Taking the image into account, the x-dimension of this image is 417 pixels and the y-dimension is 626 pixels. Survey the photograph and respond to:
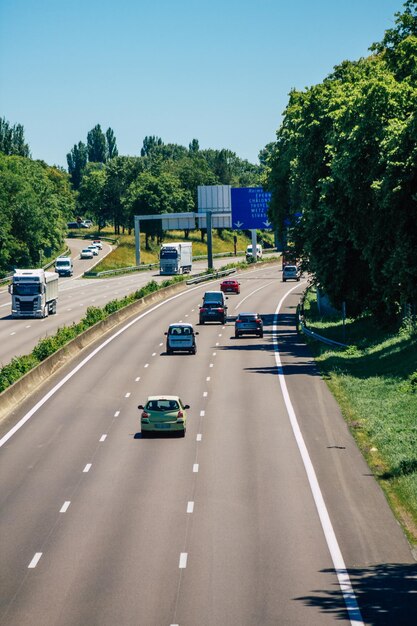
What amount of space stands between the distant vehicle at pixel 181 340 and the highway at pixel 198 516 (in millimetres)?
11988

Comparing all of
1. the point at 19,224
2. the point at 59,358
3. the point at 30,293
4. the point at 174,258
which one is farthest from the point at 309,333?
the point at 19,224

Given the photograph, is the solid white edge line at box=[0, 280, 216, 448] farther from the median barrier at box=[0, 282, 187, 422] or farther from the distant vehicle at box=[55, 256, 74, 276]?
the distant vehicle at box=[55, 256, 74, 276]

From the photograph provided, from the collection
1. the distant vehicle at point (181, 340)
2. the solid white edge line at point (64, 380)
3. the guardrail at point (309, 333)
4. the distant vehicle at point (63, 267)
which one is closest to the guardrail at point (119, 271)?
the distant vehicle at point (63, 267)

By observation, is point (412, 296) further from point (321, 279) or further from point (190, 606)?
point (321, 279)

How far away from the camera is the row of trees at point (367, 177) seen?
136 ft

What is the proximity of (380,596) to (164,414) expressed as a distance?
62.2ft

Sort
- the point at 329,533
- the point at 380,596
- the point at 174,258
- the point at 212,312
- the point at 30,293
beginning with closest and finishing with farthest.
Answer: the point at 380,596 < the point at 329,533 < the point at 212,312 < the point at 30,293 < the point at 174,258

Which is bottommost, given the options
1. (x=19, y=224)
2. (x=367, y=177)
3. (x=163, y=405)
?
(x=163, y=405)

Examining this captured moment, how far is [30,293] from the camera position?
89500mm

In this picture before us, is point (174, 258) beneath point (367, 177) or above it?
beneath

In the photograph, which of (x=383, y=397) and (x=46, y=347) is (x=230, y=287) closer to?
(x=46, y=347)

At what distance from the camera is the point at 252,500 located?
1234 inches

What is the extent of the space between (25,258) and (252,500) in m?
119

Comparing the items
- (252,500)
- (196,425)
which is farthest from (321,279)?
(252,500)
